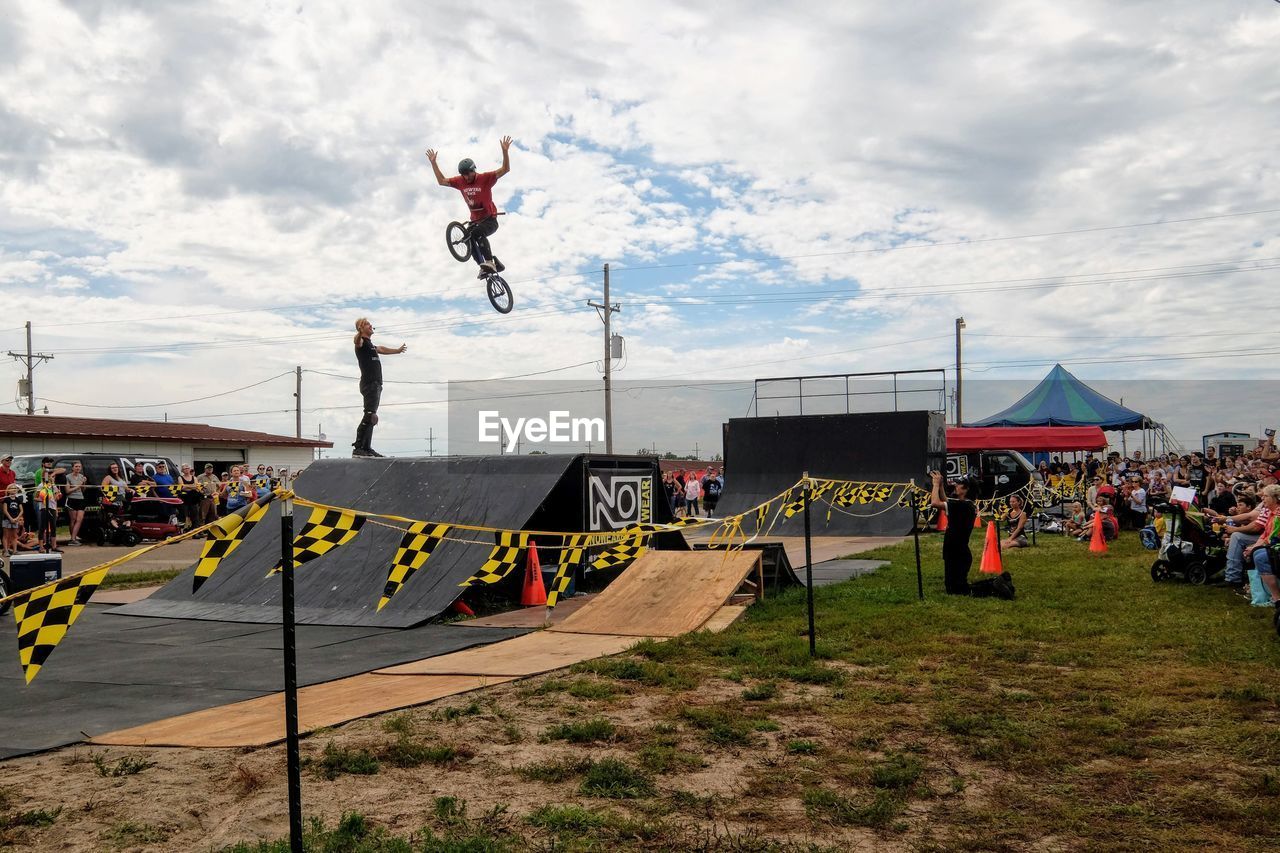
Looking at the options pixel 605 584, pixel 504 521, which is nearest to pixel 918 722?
pixel 504 521

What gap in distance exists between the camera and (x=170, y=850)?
404cm

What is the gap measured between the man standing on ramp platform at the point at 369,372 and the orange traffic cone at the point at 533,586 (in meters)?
4.00

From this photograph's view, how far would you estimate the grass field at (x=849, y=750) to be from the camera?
4.15 meters

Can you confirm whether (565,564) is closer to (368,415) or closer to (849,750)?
(849,750)

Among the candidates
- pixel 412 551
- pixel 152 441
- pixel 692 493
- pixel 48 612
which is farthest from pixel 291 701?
pixel 152 441

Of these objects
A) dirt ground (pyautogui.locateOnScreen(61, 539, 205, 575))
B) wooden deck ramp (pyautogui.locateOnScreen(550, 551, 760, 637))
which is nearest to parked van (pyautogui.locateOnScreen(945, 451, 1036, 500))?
wooden deck ramp (pyautogui.locateOnScreen(550, 551, 760, 637))

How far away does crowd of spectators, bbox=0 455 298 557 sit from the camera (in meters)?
16.9

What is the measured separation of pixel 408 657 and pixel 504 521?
343cm

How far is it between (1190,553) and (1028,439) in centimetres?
2213

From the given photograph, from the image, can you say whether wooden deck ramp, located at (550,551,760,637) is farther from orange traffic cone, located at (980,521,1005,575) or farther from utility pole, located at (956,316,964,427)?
utility pole, located at (956,316,964,427)

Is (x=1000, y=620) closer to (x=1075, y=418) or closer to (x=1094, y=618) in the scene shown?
(x=1094, y=618)

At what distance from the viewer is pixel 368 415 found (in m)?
14.7

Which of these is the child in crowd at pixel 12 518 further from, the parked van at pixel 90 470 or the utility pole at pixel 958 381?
the utility pole at pixel 958 381

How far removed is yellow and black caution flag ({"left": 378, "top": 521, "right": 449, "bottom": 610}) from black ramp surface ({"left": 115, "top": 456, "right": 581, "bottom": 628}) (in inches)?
80.8
